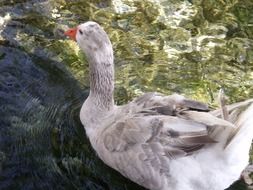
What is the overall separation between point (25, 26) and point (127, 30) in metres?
1.12

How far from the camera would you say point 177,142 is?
4.32m

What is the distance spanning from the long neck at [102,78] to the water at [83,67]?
1.19 feet

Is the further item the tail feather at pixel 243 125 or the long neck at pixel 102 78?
the long neck at pixel 102 78

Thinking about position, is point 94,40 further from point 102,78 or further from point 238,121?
point 238,121

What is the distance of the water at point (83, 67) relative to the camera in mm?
4770

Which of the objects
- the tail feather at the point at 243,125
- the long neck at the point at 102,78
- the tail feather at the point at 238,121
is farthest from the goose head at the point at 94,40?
the tail feather at the point at 243,125

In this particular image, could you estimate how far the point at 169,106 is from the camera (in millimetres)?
4539

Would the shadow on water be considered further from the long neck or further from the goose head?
the goose head

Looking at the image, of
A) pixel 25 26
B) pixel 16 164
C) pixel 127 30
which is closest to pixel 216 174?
pixel 16 164

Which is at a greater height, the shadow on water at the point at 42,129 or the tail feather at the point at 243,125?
the tail feather at the point at 243,125

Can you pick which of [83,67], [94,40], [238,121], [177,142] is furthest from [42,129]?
[238,121]

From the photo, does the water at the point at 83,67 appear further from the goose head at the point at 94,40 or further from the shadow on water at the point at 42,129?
→ the goose head at the point at 94,40

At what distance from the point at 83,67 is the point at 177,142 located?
1.85 metres

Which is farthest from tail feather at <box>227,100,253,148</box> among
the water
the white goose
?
the water
